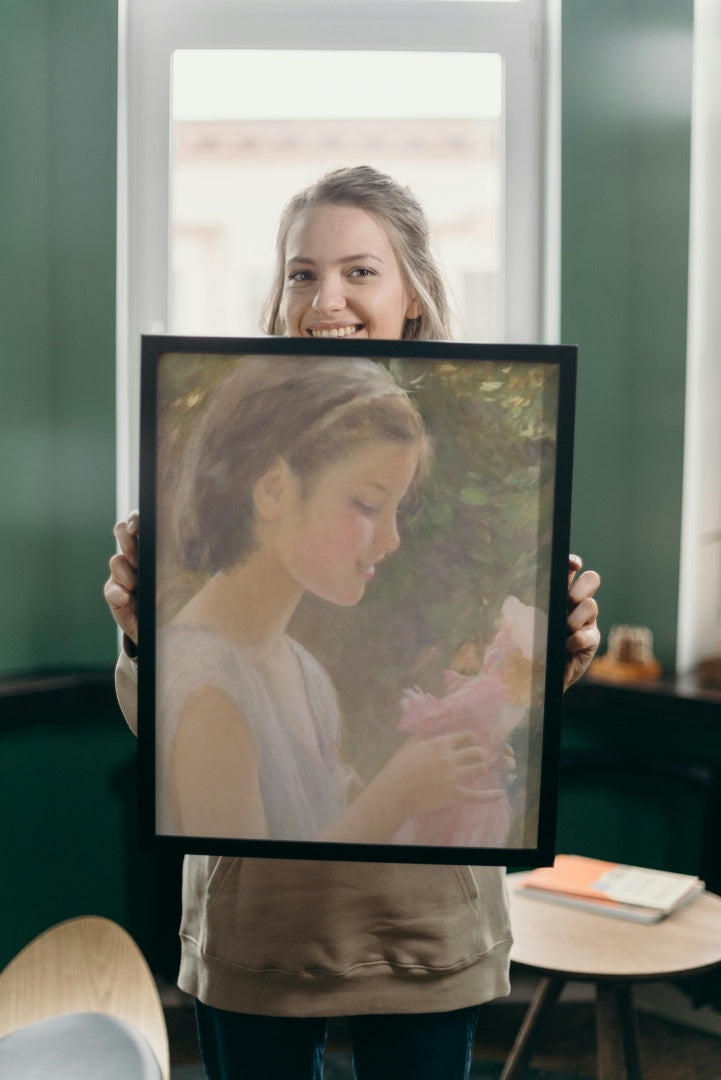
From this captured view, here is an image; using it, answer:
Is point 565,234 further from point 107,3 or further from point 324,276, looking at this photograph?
point 324,276

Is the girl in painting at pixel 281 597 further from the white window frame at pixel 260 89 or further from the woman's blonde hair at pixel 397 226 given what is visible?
A: the white window frame at pixel 260 89

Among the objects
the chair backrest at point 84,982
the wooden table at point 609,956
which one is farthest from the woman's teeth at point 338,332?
the wooden table at point 609,956

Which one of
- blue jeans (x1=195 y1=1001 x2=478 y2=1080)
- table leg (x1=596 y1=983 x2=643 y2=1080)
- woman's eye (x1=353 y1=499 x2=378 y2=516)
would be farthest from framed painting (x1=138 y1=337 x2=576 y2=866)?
table leg (x1=596 y1=983 x2=643 y2=1080)

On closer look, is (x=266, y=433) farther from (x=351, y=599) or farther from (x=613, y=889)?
(x=613, y=889)

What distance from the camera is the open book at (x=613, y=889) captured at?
6.19 ft

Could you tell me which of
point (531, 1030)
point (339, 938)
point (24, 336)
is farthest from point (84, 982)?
point (24, 336)

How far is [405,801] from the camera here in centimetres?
101

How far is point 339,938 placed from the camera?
107 cm

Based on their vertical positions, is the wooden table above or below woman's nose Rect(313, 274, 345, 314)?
below

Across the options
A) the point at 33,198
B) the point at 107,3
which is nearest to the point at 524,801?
the point at 33,198

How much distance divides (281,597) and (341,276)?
383 millimetres

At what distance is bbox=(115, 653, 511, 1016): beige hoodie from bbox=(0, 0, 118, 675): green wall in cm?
154

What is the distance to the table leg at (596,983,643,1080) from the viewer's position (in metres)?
1.76

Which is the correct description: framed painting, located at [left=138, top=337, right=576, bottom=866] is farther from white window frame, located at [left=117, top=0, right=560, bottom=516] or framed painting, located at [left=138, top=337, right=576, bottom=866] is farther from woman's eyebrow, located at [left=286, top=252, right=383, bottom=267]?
white window frame, located at [left=117, top=0, right=560, bottom=516]
